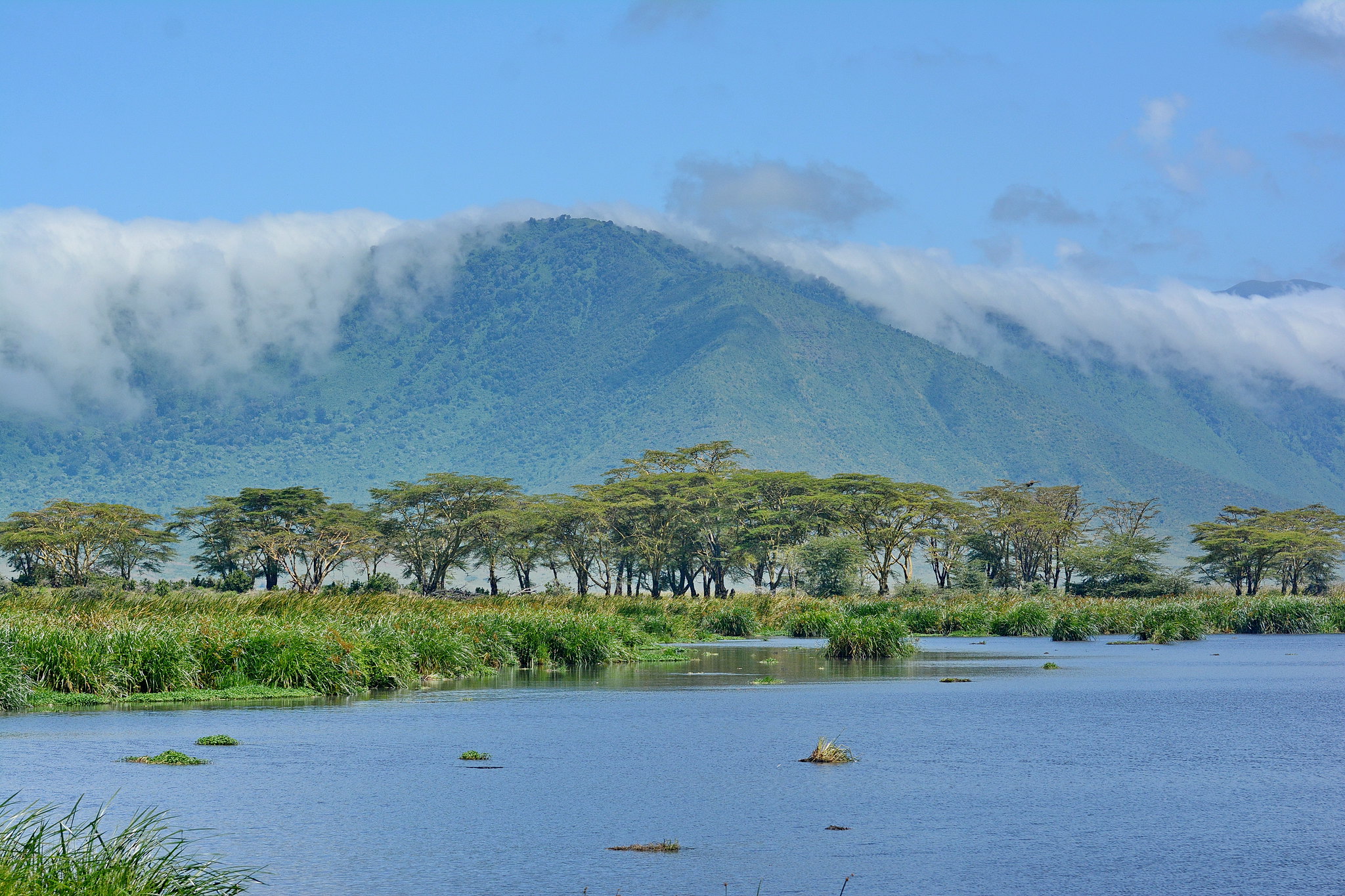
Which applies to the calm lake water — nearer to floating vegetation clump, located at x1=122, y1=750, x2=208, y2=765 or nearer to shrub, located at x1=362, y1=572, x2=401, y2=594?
floating vegetation clump, located at x1=122, y1=750, x2=208, y2=765

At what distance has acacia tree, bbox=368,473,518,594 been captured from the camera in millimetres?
95875

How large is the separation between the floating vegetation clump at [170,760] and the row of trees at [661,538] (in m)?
73.3

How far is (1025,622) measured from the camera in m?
53.0

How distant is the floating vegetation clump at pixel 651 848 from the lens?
11336mm

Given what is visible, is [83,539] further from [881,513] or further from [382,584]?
[881,513]

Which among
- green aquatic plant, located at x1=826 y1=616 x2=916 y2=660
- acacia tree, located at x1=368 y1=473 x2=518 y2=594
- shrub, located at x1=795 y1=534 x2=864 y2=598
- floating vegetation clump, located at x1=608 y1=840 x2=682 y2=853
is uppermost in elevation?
acacia tree, located at x1=368 y1=473 x2=518 y2=594

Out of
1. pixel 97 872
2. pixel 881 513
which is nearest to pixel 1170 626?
pixel 97 872

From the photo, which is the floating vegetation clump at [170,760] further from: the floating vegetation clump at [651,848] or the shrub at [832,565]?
the shrub at [832,565]

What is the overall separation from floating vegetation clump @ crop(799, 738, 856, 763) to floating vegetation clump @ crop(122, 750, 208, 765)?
21.9ft

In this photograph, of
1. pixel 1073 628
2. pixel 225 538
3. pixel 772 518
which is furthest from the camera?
pixel 225 538

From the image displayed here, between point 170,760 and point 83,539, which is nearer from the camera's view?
point 170,760

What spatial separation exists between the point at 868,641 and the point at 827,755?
20.3 m

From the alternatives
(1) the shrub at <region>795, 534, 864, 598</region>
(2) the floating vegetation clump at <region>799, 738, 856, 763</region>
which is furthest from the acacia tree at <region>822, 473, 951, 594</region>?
(2) the floating vegetation clump at <region>799, 738, 856, 763</region>

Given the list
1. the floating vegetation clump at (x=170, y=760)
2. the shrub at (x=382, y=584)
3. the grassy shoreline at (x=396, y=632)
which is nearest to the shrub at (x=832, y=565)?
the shrub at (x=382, y=584)
